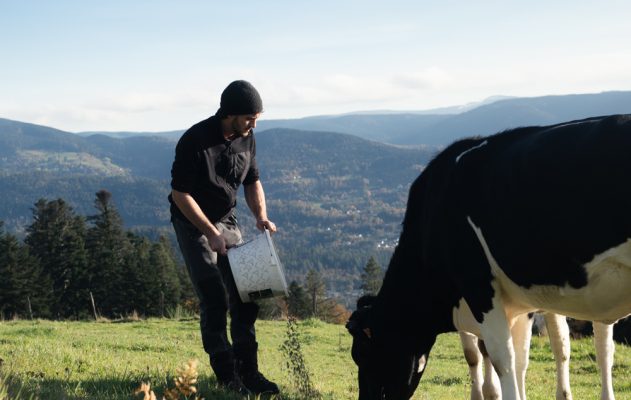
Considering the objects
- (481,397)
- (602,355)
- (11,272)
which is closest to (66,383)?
(481,397)

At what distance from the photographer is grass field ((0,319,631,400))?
22.7ft

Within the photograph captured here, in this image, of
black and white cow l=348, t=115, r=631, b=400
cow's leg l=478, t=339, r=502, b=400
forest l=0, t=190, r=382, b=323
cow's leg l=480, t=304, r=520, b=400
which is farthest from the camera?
forest l=0, t=190, r=382, b=323

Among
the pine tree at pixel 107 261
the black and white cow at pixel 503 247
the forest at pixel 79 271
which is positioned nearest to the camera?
the black and white cow at pixel 503 247

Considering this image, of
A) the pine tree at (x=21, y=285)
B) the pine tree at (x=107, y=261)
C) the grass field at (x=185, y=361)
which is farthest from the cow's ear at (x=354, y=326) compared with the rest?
the pine tree at (x=107, y=261)

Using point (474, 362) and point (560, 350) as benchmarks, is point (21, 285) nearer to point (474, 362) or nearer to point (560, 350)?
point (474, 362)

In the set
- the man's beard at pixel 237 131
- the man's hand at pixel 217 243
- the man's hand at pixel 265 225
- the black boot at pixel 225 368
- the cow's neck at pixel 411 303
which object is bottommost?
the black boot at pixel 225 368

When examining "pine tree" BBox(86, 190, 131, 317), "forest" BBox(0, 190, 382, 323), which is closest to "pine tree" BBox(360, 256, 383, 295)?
"forest" BBox(0, 190, 382, 323)

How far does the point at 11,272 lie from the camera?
167 feet

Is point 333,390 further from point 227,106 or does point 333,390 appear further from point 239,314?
point 227,106

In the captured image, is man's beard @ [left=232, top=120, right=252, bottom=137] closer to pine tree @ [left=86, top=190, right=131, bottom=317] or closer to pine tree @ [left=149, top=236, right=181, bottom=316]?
pine tree @ [left=86, top=190, right=131, bottom=317]

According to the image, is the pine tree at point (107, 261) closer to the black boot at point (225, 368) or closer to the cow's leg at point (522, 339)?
the black boot at point (225, 368)

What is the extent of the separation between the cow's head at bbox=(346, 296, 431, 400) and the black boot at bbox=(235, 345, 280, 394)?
935 mm

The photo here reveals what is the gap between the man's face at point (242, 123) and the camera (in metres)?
6.97

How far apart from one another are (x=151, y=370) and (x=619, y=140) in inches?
221
